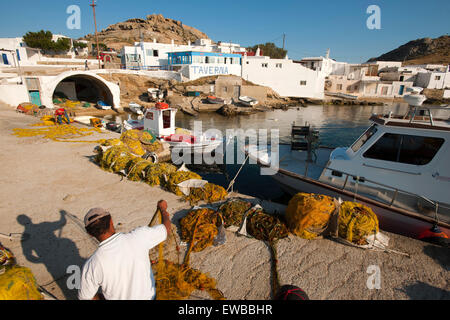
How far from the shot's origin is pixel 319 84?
51.4 m

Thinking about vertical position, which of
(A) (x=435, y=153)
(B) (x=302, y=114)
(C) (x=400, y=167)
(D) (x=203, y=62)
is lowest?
(B) (x=302, y=114)

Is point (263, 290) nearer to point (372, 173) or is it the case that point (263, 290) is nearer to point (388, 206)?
point (388, 206)

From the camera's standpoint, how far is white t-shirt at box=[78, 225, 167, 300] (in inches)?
91.1

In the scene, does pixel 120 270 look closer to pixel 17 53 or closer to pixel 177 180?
pixel 177 180

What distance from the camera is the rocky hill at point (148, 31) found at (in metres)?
87.8

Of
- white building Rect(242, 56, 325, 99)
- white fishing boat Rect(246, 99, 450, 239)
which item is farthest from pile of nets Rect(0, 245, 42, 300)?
white building Rect(242, 56, 325, 99)

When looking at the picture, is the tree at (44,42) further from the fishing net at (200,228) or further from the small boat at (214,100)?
the fishing net at (200,228)

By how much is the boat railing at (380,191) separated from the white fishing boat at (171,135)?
7.20m

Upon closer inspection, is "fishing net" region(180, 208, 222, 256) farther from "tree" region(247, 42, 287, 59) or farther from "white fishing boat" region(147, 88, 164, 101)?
"tree" region(247, 42, 287, 59)

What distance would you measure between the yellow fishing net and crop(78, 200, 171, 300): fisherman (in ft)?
4.34

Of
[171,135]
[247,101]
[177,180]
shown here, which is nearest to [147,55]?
[247,101]

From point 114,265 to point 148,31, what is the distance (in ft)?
354
